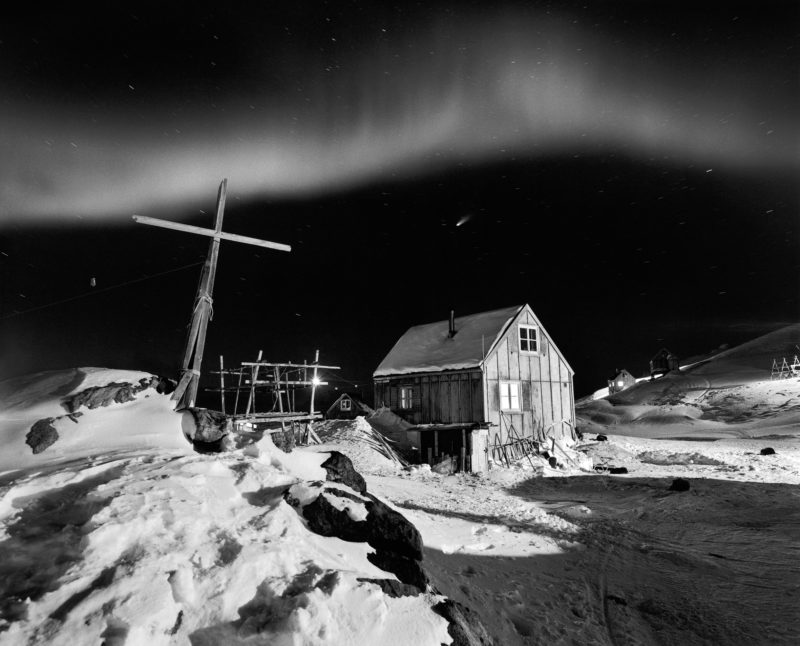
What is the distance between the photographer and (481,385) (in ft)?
79.2

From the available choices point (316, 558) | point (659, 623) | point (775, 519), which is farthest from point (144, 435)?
point (775, 519)

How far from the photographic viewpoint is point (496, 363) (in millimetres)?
25125

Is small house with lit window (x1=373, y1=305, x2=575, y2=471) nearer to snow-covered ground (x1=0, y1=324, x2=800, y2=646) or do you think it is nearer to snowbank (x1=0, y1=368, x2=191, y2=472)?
snow-covered ground (x1=0, y1=324, x2=800, y2=646)

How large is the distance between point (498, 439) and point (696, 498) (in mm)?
10722

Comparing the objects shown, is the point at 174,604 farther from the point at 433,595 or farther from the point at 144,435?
the point at 144,435

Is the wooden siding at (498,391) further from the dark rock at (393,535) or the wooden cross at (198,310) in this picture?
the dark rock at (393,535)

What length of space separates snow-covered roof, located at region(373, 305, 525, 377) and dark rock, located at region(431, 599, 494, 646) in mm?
19869

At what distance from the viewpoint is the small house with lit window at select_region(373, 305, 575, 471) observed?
2433 centimetres

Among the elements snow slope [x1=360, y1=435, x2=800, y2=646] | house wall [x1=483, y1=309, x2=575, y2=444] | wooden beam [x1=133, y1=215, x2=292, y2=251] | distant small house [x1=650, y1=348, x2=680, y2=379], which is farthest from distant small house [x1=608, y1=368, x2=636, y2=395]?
wooden beam [x1=133, y1=215, x2=292, y2=251]

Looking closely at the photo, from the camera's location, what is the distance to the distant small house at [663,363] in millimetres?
85062

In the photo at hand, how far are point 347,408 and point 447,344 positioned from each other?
11548 mm

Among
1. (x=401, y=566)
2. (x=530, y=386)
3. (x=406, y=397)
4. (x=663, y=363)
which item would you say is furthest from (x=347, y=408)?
(x=663, y=363)

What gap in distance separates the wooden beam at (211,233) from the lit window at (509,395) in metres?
17.6

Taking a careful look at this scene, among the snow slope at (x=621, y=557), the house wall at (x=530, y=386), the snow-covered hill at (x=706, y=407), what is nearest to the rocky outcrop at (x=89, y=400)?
the snow slope at (x=621, y=557)
